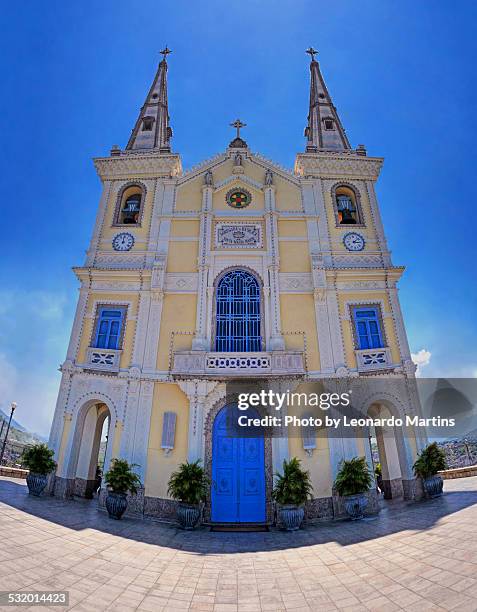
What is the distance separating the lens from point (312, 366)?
14.2 m

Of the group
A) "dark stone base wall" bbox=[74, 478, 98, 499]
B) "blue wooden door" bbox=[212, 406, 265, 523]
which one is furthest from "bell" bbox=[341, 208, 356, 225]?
"dark stone base wall" bbox=[74, 478, 98, 499]

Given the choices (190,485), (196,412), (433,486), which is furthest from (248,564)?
(433,486)

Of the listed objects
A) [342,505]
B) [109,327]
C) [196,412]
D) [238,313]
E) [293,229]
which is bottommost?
[342,505]

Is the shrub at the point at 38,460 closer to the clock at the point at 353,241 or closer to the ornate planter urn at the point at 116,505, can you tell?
the ornate planter urn at the point at 116,505

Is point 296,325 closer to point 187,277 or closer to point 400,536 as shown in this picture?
point 187,277

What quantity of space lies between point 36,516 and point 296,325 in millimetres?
10726

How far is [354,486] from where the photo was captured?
11.3m

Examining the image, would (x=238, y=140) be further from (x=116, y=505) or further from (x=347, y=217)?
(x=116, y=505)

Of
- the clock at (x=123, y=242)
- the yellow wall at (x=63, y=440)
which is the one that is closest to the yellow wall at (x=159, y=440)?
the yellow wall at (x=63, y=440)

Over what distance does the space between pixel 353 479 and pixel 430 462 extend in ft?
8.88

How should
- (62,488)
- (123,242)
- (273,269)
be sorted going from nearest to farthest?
(62,488), (273,269), (123,242)

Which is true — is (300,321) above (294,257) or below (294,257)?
below

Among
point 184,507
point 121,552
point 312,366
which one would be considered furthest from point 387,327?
point 121,552

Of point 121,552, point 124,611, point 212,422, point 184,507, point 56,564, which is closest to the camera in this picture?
point 124,611
